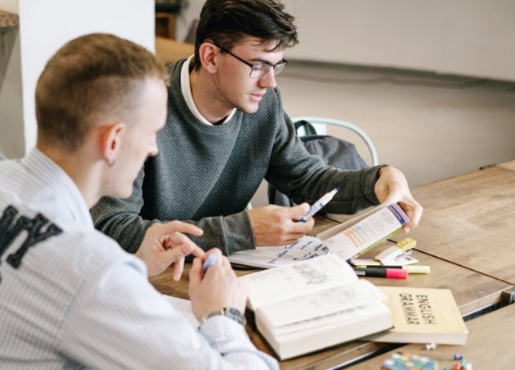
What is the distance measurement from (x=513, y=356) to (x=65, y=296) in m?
0.79

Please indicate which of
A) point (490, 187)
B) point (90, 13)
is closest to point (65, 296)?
point (490, 187)

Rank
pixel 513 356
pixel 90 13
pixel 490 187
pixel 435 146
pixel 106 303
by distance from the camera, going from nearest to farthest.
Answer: pixel 106 303 → pixel 513 356 → pixel 490 187 → pixel 90 13 → pixel 435 146

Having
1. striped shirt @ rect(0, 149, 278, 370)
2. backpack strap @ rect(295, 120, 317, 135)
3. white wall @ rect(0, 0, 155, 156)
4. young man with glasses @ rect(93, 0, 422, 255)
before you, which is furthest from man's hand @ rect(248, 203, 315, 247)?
white wall @ rect(0, 0, 155, 156)

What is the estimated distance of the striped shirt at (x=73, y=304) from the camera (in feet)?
3.23

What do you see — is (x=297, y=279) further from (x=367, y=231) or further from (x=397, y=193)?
(x=397, y=193)

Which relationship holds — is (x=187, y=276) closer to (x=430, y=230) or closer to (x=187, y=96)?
(x=187, y=96)

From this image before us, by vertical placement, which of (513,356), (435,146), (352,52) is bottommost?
(435,146)

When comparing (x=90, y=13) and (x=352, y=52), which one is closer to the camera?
(x=90, y=13)

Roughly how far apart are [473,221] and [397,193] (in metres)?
0.30

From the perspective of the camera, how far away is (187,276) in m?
1.59

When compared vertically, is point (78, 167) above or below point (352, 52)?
above

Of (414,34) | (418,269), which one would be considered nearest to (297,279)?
(418,269)

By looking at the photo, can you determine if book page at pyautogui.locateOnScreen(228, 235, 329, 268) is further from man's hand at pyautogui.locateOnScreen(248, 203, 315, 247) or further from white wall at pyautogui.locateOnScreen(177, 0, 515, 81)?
white wall at pyautogui.locateOnScreen(177, 0, 515, 81)

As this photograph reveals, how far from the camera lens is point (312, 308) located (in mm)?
1338
